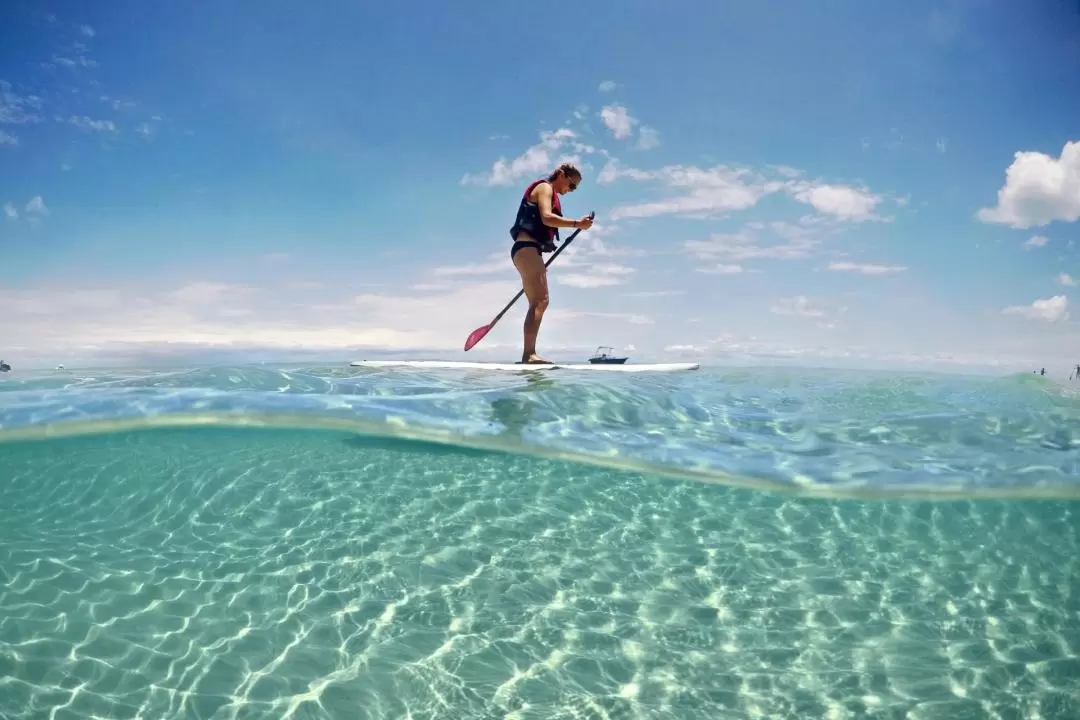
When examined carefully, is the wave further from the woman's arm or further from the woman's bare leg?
the woman's arm

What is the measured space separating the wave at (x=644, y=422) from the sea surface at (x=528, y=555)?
6 cm

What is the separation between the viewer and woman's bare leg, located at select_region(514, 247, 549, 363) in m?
10.2

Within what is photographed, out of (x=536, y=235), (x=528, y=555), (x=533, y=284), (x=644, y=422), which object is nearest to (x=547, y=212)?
(x=536, y=235)

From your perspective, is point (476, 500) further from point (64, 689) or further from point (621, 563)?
point (64, 689)

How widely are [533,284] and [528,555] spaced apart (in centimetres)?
587

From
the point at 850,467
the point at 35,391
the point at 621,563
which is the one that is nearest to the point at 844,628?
the point at 621,563

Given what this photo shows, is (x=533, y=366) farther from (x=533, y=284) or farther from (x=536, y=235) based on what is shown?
(x=536, y=235)

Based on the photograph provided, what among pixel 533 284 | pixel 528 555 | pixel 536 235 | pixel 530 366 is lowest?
pixel 528 555

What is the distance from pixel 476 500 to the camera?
6676mm

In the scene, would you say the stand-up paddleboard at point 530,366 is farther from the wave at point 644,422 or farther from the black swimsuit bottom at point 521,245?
the black swimsuit bottom at point 521,245

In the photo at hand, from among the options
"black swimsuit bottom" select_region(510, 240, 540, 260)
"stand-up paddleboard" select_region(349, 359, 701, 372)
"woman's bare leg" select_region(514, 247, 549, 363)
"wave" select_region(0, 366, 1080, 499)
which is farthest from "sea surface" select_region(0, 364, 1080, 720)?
"black swimsuit bottom" select_region(510, 240, 540, 260)

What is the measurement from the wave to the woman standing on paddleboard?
1.36 m

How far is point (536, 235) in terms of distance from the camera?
10.2 metres

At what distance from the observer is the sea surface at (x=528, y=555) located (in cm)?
358
